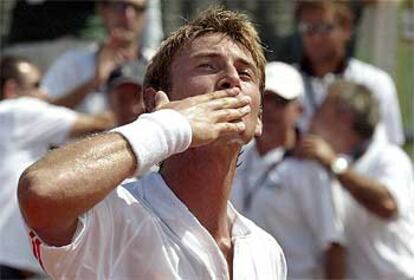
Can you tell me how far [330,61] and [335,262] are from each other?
3.70 ft

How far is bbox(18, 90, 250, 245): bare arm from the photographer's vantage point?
229 centimetres

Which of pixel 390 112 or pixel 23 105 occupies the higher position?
pixel 23 105

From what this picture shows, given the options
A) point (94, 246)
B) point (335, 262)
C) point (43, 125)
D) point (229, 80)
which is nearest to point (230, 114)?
point (229, 80)

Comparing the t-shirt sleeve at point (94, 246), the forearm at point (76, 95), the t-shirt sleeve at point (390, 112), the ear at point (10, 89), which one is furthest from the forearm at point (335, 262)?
the t-shirt sleeve at point (94, 246)

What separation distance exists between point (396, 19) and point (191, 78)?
4603 millimetres

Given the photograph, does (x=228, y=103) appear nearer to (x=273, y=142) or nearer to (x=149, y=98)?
(x=149, y=98)

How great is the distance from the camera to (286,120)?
5.66 meters

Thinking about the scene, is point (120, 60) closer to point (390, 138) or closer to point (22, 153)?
point (22, 153)

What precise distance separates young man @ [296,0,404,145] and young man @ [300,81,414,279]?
380 millimetres

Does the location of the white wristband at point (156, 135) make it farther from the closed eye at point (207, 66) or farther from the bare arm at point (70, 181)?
the closed eye at point (207, 66)

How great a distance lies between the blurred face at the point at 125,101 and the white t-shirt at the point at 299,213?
1.85 feet

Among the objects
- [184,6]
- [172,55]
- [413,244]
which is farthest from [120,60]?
[172,55]

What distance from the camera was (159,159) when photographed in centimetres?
244

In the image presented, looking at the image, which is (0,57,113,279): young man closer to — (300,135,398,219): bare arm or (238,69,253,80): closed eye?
(300,135,398,219): bare arm
